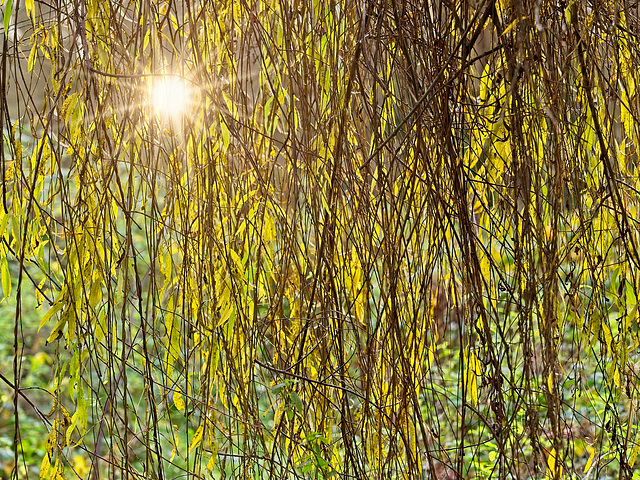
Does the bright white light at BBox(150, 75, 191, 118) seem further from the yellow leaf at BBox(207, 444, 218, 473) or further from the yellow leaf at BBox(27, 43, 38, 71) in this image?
the yellow leaf at BBox(207, 444, 218, 473)

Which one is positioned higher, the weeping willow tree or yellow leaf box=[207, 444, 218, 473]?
the weeping willow tree

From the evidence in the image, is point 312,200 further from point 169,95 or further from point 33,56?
point 33,56

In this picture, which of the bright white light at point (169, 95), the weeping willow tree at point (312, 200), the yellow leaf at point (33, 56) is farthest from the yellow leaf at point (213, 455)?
the yellow leaf at point (33, 56)

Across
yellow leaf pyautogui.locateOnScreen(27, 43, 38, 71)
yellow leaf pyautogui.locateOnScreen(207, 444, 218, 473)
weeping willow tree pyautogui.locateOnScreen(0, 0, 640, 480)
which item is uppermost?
yellow leaf pyautogui.locateOnScreen(27, 43, 38, 71)

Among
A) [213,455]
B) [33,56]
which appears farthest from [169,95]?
[213,455]

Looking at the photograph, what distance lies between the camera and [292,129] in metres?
0.86

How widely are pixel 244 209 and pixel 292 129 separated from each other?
0.15 metres

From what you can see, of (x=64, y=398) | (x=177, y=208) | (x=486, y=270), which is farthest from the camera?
(x=64, y=398)

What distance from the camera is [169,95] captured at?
0.88m

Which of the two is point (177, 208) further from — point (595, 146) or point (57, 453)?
point (595, 146)

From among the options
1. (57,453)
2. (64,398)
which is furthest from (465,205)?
(64,398)

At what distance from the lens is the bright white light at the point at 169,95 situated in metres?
0.87

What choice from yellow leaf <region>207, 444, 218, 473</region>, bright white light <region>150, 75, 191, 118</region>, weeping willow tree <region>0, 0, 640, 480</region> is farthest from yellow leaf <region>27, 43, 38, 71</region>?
yellow leaf <region>207, 444, 218, 473</region>

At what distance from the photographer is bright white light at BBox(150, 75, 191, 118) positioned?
87 centimetres
